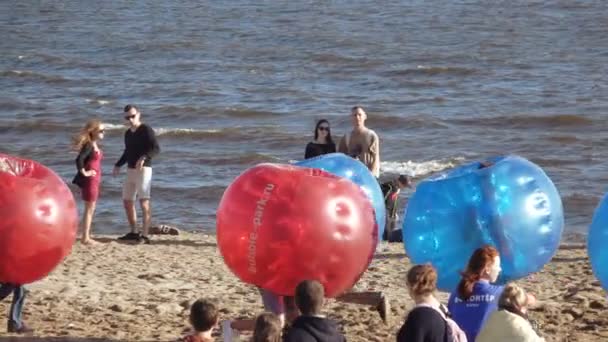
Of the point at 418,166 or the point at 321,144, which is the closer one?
the point at 321,144

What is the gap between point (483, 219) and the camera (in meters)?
9.48

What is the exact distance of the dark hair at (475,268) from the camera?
25.6ft

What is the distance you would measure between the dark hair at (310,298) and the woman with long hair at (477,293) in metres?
1.21

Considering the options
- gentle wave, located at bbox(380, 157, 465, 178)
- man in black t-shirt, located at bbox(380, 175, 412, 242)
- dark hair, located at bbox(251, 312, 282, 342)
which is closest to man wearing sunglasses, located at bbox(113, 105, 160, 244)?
man in black t-shirt, located at bbox(380, 175, 412, 242)

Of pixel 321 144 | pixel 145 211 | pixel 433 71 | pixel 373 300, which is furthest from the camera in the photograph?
pixel 433 71

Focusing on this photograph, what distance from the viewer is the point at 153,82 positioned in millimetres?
34656

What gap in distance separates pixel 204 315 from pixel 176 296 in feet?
15.0

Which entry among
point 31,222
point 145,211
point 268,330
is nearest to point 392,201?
point 145,211

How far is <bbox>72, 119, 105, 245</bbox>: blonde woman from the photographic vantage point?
13.1m

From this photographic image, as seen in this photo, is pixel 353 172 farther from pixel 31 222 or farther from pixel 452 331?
pixel 452 331

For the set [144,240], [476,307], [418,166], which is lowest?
[418,166]

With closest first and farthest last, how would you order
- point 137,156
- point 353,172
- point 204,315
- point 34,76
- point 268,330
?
point 268,330
point 204,315
point 353,172
point 137,156
point 34,76

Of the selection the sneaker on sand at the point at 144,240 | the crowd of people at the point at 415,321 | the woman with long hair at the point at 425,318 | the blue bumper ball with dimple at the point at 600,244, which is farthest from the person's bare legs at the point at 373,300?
the sneaker on sand at the point at 144,240

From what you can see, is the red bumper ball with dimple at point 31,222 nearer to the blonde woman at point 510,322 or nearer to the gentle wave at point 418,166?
the blonde woman at point 510,322
